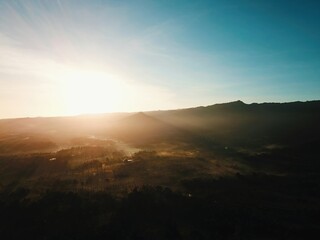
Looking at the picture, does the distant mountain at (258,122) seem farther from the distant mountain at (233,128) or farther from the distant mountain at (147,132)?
the distant mountain at (147,132)

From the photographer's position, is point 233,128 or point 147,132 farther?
point 233,128

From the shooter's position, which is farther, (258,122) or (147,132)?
(258,122)

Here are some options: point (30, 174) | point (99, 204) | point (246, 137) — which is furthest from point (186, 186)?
point (246, 137)

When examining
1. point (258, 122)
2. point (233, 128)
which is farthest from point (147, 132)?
point (258, 122)

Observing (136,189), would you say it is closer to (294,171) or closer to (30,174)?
(30,174)

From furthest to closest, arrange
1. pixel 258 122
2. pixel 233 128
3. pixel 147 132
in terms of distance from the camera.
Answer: pixel 258 122
pixel 233 128
pixel 147 132

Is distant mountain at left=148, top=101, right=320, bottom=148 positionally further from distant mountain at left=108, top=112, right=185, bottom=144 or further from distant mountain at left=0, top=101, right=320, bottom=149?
distant mountain at left=108, top=112, right=185, bottom=144

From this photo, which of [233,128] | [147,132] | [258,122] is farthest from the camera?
[258,122]

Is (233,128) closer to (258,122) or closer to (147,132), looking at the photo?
(258,122)

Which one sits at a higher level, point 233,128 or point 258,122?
point 258,122

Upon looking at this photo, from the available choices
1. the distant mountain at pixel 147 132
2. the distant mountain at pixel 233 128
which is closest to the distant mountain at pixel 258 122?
the distant mountain at pixel 233 128

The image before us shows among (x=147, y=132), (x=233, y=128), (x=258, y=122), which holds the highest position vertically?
(x=258, y=122)
